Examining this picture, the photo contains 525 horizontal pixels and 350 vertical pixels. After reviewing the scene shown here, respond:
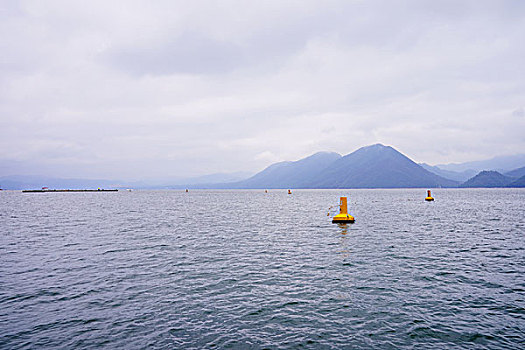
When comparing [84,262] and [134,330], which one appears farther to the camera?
[84,262]

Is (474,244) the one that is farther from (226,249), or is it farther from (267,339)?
(267,339)

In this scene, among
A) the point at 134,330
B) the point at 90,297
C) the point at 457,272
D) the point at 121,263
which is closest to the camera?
the point at 134,330

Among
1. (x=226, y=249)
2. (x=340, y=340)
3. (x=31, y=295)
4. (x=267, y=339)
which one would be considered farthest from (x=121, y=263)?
(x=340, y=340)

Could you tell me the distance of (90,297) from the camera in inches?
731

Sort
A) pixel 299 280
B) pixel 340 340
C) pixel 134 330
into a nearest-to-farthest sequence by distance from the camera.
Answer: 1. pixel 340 340
2. pixel 134 330
3. pixel 299 280

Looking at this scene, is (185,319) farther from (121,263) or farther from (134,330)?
(121,263)

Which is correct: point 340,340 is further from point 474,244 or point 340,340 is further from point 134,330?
point 474,244

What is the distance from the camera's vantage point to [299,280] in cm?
2123

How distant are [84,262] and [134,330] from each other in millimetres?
17437

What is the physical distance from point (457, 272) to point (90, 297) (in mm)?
26394

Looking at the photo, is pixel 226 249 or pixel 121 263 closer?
pixel 121 263

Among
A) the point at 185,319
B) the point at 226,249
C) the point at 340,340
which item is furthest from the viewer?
the point at 226,249

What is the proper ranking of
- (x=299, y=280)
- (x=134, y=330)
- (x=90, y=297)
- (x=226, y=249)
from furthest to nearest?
(x=226, y=249) → (x=299, y=280) → (x=90, y=297) → (x=134, y=330)

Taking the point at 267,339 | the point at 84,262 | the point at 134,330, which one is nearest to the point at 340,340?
the point at 267,339
